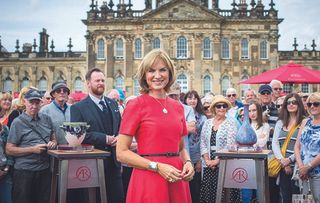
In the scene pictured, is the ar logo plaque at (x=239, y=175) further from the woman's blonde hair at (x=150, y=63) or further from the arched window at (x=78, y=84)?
the arched window at (x=78, y=84)

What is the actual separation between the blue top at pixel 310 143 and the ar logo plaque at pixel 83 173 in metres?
3.36

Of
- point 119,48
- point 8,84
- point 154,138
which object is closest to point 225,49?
point 119,48

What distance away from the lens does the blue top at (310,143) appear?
671 centimetres

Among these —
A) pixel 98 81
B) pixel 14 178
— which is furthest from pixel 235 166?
pixel 14 178

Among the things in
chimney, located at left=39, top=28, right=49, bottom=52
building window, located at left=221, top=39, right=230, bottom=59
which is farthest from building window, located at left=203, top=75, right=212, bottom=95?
chimney, located at left=39, top=28, right=49, bottom=52

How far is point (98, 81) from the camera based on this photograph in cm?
615

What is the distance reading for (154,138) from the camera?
3.67 meters

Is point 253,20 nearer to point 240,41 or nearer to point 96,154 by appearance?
point 240,41

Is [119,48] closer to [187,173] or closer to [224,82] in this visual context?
[224,82]

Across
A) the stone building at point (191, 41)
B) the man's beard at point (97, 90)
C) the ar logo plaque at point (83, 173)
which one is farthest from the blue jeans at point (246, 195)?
the stone building at point (191, 41)

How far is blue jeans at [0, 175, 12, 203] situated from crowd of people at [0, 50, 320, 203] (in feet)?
0.05

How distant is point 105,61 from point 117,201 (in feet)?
112

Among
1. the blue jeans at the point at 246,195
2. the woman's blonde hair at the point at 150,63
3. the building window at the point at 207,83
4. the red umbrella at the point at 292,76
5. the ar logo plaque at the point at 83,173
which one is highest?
the building window at the point at 207,83

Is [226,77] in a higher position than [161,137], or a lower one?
higher
